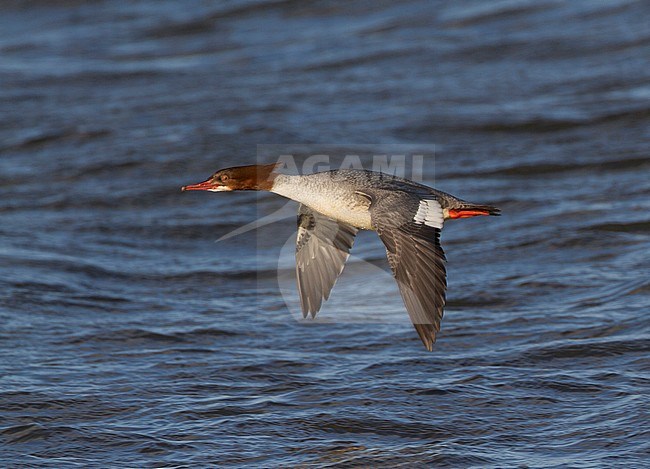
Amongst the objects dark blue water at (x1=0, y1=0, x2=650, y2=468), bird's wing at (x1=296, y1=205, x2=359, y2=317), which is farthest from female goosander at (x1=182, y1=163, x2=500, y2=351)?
dark blue water at (x1=0, y1=0, x2=650, y2=468)

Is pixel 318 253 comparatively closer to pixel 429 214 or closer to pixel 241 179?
pixel 241 179

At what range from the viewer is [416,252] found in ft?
17.2

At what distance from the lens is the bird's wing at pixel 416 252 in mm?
5070

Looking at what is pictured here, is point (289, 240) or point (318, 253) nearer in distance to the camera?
point (318, 253)

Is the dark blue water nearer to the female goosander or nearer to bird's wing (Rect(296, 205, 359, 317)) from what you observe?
bird's wing (Rect(296, 205, 359, 317))

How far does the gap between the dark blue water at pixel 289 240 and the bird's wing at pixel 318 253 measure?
0.45m

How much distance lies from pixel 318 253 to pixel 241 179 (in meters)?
0.64

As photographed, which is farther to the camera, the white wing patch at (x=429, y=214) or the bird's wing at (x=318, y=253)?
the bird's wing at (x=318, y=253)

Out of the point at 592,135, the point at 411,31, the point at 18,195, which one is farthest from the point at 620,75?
the point at 18,195

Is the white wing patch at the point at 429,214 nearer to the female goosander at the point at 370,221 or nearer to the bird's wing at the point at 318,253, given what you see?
the female goosander at the point at 370,221

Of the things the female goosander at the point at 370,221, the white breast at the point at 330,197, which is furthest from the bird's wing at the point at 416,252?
the white breast at the point at 330,197

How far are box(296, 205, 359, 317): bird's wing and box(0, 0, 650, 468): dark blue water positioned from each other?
17.6 inches

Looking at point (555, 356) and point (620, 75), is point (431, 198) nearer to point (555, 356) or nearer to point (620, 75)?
point (555, 356)

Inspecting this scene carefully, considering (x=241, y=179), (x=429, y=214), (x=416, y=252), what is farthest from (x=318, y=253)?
(x=416, y=252)
